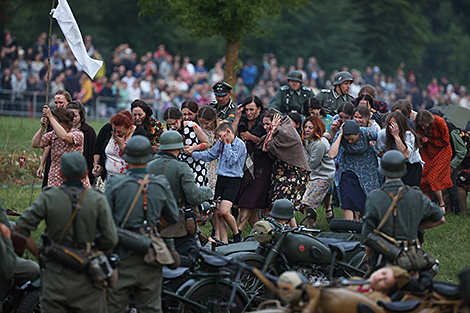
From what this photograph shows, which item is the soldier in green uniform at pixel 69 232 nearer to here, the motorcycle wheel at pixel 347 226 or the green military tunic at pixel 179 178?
the green military tunic at pixel 179 178

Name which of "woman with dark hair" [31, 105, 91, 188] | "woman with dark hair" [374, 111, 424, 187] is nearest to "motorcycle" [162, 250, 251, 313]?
"woman with dark hair" [31, 105, 91, 188]

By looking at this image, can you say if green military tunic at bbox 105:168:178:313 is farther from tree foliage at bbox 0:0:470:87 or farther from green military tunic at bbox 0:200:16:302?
tree foliage at bbox 0:0:470:87

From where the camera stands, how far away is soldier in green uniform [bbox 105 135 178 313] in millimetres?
6113

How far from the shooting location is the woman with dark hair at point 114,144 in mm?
8953

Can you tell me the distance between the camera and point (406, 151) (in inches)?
393

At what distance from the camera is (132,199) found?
6.16 m

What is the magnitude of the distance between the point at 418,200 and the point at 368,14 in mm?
38023

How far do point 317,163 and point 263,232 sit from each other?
3.39m

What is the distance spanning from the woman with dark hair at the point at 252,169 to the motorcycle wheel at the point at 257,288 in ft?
9.35

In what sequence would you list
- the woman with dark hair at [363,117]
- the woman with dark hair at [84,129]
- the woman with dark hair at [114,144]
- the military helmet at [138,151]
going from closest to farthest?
the military helmet at [138,151]
the woman with dark hair at [114,144]
the woman with dark hair at [84,129]
the woman with dark hair at [363,117]

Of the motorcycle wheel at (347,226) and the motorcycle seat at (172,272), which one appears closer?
the motorcycle seat at (172,272)

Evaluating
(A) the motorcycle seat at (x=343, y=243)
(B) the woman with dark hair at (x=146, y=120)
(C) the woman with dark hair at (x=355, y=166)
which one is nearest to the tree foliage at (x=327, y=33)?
(B) the woman with dark hair at (x=146, y=120)

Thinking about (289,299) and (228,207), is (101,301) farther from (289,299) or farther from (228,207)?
(228,207)

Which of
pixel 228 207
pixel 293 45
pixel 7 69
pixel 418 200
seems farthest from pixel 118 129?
pixel 293 45
